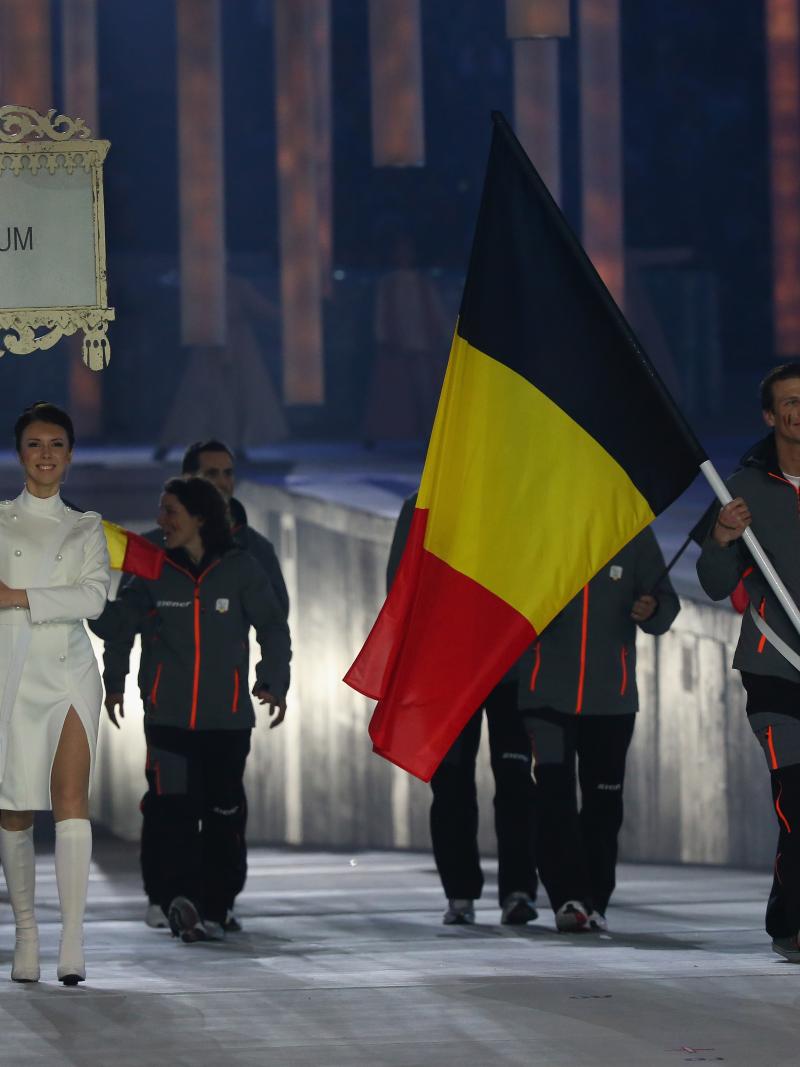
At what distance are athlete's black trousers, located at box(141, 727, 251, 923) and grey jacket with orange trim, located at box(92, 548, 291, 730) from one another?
69 millimetres

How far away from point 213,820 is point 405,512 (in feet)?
3.52

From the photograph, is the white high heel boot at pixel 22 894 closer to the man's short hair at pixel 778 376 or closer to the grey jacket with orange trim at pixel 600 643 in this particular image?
the grey jacket with orange trim at pixel 600 643

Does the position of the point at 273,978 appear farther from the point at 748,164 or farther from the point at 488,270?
the point at 748,164

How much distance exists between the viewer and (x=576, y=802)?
7.15 metres

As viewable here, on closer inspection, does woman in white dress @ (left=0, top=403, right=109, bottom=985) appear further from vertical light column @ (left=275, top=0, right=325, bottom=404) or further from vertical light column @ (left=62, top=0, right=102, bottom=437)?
vertical light column @ (left=62, top=0, right=102, bottom=437)

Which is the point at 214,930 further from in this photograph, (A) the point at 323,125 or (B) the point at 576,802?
(A) the point at 323,125

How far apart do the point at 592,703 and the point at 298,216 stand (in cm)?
1211

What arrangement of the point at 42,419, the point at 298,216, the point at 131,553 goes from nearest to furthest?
1. the point at 42,419
2. the point at 131,553
3. the point at 298,216

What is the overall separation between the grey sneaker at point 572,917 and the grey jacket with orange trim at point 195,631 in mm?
1099

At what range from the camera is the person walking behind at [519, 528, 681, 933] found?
705 centimetres

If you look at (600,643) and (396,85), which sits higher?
(396,85)

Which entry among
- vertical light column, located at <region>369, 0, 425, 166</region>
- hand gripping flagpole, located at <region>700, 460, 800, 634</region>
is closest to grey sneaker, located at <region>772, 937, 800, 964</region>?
hand gripping flagpole, located at <region>700, 460, 800, 634</region>

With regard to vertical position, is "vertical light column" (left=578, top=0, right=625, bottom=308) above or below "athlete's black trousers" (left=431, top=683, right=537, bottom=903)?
above

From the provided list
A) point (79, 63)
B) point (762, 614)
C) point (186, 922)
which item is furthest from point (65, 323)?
point (79, 63)
